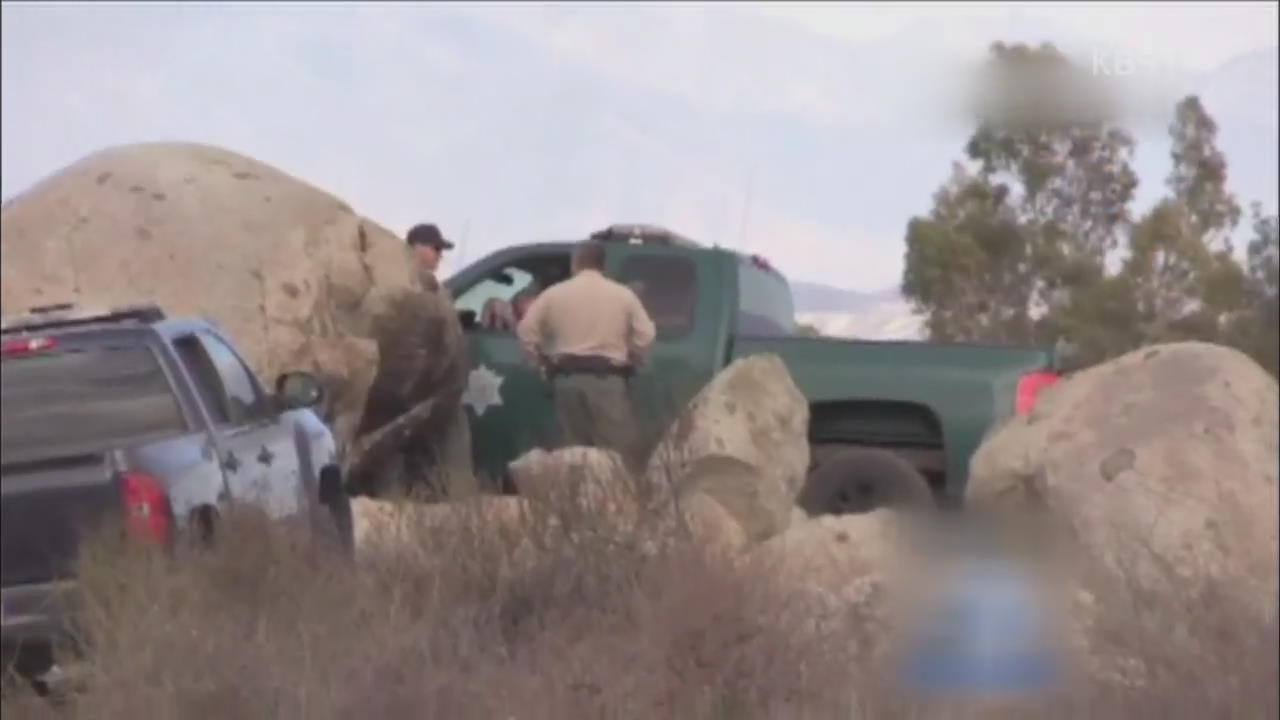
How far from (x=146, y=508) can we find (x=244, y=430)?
1.45m

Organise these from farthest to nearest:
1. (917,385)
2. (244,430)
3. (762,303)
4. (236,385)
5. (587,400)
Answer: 1. (762,303)
2. (917,385)
3. (587,400)
4. (236,385)
5. (244,430)

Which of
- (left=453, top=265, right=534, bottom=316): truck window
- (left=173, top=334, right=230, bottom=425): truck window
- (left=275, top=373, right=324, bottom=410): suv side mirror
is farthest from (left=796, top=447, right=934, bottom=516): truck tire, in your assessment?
(left=173, top=334, right=230, bottom=425): truck window

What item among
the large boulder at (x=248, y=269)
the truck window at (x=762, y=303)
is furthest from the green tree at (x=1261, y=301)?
the large boulder at (x=248, y=269)

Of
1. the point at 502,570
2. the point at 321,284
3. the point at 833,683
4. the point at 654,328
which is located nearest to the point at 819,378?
the point at 654,328

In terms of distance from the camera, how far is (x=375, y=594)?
950cm

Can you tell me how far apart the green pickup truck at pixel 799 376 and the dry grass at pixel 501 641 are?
358 cm

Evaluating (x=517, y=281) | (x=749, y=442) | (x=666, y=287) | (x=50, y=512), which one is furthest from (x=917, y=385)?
(x=50, y=512)

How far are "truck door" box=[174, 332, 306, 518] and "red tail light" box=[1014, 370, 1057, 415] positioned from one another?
4.23 metres

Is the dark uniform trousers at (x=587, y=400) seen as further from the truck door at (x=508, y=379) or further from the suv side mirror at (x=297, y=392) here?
the suv side mirror at (x=297, y=392)

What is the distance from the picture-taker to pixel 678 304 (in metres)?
14.5

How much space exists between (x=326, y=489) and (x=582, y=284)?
2.28 m

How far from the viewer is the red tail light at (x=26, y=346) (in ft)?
34.2

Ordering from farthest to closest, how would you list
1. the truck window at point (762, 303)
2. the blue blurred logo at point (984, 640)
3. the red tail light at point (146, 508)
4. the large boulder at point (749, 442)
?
the truck window at point (762, 303) → the large boulder at point (749, 442) → the red tail light at point (146, 508) → the blue blurred logo at point (984, 640)

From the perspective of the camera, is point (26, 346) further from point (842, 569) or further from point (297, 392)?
point (842, 569)
